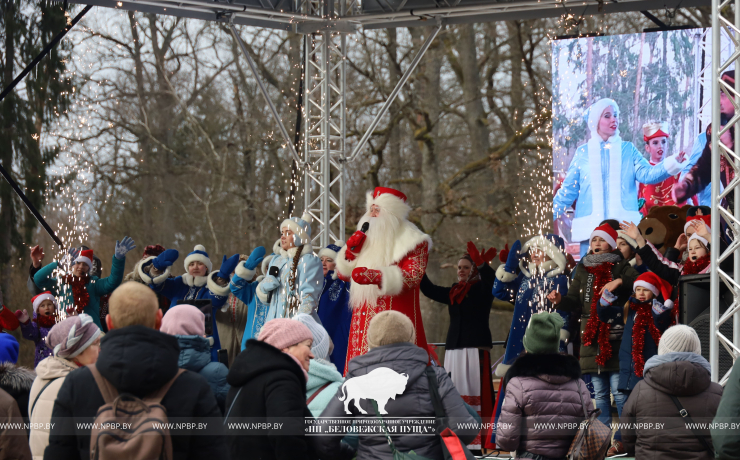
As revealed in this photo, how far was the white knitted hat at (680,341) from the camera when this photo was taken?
351cm

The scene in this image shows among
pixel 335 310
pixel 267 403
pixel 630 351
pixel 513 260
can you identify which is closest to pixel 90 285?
pixel 335 310

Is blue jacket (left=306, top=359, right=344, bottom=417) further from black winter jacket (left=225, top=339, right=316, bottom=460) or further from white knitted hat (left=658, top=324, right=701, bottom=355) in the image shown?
white knitted hat (left=658, top=324, right=701, bottom=355)

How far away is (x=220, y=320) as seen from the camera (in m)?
7.04

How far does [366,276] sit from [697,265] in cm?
220

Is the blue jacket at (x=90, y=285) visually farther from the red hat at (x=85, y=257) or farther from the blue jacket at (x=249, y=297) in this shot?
the blue jacket at (x=249, y=297)

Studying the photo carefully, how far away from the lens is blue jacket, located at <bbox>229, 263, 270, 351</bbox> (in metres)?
6.38

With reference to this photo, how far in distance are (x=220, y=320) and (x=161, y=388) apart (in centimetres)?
452

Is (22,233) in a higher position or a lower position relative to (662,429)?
higher

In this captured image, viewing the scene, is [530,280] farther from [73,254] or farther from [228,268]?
[73,254]

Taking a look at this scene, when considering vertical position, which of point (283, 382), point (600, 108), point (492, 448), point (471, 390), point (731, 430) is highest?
point (600, 108)

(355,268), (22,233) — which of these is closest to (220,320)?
(355,268)

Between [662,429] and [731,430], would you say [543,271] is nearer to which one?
[662,429]

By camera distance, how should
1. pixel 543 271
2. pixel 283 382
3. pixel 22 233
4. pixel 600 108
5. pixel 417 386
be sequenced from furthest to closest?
pixel 22 233
pixel 600 108
pixel 543 271
pixel 417 386
pixel 283 382

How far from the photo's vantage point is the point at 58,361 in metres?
3.12
